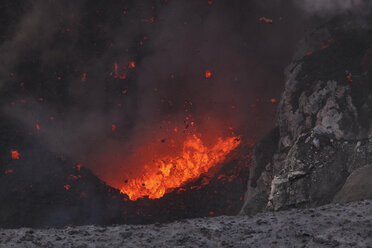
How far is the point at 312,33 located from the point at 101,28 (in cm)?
1122

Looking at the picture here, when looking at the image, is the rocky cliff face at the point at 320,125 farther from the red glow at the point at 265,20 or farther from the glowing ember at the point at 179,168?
the red glow at the point at 265,20

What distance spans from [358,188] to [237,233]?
2.83 meters

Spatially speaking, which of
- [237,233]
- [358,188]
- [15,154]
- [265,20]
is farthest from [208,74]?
[237,233]

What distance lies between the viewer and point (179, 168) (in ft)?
61.1

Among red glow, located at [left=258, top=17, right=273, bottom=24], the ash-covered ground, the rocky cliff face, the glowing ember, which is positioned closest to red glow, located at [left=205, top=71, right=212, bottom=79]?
the glowing ember

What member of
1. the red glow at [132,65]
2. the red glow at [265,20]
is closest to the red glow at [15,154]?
the red glow at [132,65]

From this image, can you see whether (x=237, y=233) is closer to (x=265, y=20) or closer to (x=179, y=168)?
(x=179, y=168)

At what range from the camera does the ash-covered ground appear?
461cm

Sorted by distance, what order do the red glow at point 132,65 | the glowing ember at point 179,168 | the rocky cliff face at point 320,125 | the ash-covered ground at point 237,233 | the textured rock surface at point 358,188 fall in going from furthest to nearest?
the red glow at point 132,65 → the glowing ember at point 179,168 → the rocky cliff face at point 320,125 → the textured rock surface at point 358,188 → the ash-covered ground at point 237,233

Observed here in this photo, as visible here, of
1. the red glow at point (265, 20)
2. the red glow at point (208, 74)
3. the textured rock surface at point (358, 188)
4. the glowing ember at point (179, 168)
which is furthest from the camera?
the red glow at point (208, 74)

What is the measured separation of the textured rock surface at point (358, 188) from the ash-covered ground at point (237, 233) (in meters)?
0.70

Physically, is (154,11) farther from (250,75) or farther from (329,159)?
(329,159)

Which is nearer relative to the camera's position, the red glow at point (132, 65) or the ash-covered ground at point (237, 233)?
the ash-covered ground at point (237, 233)

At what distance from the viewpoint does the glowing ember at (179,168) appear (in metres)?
17.9
